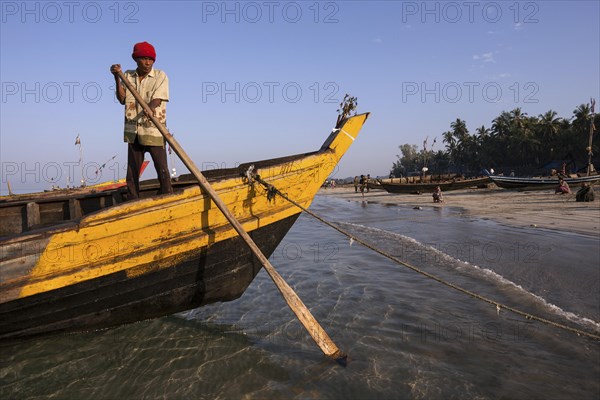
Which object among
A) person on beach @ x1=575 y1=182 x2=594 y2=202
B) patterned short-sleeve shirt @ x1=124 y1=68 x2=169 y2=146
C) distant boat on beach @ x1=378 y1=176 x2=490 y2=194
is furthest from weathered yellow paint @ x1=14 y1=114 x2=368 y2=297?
distant boat on beach @ x1=378 y1=176 x2=490 y2=194

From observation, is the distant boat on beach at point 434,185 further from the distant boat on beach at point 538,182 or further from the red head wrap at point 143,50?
the red head wrap at point 143,50

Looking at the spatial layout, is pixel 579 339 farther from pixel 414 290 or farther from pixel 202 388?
pixel 202 388

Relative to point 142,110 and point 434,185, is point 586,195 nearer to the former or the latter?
point 434,185

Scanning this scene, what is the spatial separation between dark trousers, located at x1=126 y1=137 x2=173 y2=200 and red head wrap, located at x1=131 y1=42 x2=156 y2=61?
0.92m

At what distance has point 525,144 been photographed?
59719 millimetres

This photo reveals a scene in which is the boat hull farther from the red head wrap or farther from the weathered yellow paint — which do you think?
the red head wrap

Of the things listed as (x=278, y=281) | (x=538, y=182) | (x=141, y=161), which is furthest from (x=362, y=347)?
(x=538, y=182)

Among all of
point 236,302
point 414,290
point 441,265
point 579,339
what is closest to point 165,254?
point 236,302

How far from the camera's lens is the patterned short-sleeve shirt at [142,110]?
4.06 m

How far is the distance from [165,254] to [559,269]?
21.2 ft

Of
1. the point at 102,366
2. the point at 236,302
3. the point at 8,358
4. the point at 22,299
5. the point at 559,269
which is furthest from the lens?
the point at 559,269

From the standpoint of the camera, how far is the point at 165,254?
394cm

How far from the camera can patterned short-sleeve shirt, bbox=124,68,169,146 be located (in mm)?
4059

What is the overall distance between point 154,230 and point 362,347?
2.61 m
